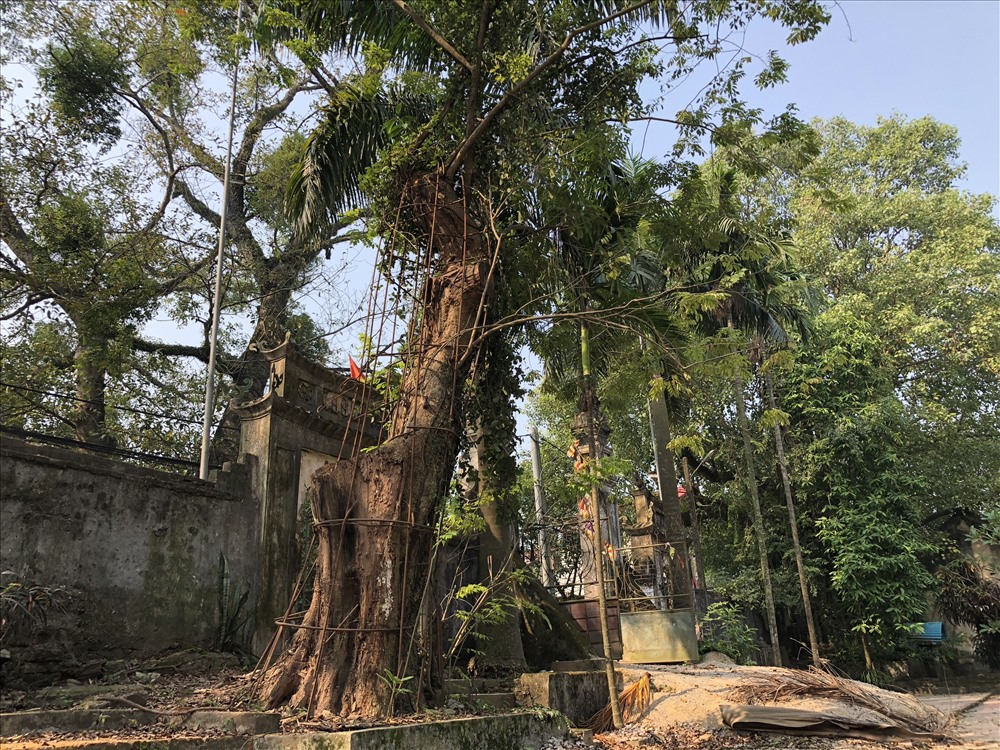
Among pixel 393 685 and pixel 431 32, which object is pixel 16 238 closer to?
pixel 431 32

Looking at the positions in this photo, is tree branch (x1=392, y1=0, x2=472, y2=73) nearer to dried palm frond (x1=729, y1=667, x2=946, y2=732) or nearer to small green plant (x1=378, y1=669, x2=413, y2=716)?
small green plant (x1=378, y1=669, x2=413, y2=716)

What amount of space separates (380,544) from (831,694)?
618cm

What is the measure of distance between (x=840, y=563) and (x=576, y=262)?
11.7m

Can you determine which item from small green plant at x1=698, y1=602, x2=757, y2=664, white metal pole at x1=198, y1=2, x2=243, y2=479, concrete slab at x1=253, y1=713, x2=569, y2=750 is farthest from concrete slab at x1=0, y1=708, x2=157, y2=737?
small green plant at x1=698, y1=602, x2=757, y2=664

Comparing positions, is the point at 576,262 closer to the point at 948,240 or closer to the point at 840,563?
the point at 840,563

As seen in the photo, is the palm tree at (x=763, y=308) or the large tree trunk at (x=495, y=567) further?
the palm tree at (x=763, y=308)

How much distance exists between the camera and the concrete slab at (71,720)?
3.68 meters

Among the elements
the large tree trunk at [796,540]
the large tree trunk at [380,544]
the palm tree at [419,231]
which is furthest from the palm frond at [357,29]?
the large tree trunk at [796,540]

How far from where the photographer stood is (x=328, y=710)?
162 inches

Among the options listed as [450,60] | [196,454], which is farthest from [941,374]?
[196,454]

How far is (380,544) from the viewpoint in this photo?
4551mm

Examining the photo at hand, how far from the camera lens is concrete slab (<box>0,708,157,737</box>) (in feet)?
12.1

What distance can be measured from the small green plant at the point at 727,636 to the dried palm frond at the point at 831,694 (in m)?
2.71

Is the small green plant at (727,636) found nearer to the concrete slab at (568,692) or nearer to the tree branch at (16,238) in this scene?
the concrete slab at (568,692)
